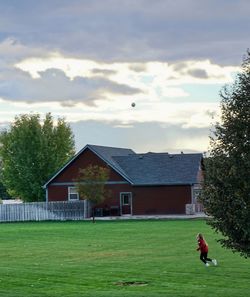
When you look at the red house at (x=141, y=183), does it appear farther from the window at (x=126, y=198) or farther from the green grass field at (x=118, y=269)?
the green grass field at (x=118, y=269)

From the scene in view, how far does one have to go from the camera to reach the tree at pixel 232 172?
51.4 feet

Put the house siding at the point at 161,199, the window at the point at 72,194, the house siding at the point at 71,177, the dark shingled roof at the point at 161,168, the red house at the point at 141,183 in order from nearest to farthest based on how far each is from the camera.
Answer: the house siding at the point at 161,199 < the red house at the point at 141,183 < the dark shingled roof at the point at 161,168 < the house siding at the point at 71,177 < the window at the point at 72,194

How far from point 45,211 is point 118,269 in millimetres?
45152

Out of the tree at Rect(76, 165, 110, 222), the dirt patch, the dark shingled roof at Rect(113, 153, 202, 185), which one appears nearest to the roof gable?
the dark shingled roof at Rect(113, 153, 202, 185)

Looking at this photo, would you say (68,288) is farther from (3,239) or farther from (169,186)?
(169,186)

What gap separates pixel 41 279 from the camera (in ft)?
69.4

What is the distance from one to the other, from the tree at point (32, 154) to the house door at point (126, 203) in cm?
1722

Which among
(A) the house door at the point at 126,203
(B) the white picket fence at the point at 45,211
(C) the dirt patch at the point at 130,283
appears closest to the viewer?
(C) the dirt patch at the point at 130,283

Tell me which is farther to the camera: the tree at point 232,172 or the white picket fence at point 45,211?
the white picket fence at point 45,211

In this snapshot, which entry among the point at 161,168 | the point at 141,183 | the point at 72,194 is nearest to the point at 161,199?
the point at 141,183

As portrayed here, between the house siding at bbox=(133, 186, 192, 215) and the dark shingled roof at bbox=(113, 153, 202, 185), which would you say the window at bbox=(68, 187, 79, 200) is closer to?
the dark shingled roof at bbox=(113, 153, 202, 185)

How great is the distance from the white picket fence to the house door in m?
4.19

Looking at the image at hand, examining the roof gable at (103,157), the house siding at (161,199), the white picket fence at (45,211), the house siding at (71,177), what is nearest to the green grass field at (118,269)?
the white picket fence at (45,211)

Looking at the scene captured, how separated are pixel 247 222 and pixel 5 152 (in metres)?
75.0
